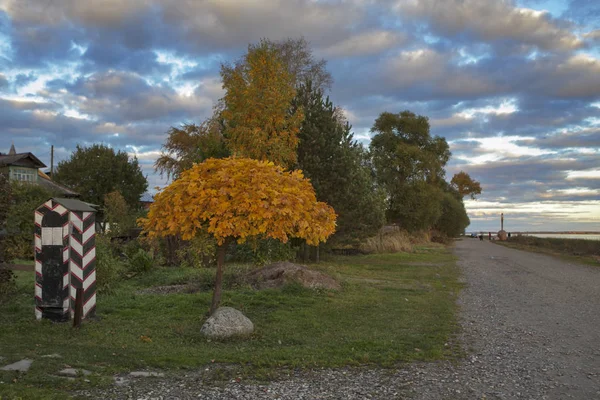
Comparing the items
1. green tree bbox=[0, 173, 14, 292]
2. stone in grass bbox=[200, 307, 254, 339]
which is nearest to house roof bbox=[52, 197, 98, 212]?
green tree bbox=[0, 173, 14, 292]

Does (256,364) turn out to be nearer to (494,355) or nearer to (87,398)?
(87,398)

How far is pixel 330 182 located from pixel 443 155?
40472 mm

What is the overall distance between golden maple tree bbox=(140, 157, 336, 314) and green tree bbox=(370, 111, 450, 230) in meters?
40.8

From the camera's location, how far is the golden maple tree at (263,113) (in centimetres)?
2231

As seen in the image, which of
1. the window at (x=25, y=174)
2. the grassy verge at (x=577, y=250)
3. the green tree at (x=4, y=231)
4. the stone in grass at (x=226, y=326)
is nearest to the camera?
the stone in grass at (x=226, y=326)

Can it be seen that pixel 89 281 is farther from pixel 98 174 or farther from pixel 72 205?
pixel 98 174

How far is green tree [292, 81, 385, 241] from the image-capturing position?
2158cm

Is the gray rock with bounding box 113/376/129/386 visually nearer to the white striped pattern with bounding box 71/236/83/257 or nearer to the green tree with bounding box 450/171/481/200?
the white striped pattern with bounding box 71/236/83/257

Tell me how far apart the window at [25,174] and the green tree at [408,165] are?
2972cm

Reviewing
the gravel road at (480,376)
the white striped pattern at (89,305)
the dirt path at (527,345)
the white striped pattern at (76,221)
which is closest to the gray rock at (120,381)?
the gravel road at (480,376)

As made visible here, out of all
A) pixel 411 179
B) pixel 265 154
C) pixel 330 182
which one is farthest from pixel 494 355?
pixel 411 179

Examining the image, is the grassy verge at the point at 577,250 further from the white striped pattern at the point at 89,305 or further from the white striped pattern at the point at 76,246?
the white striped pattern at the point at 76,246

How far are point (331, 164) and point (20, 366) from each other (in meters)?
16.8

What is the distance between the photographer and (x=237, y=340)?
25.9ft
